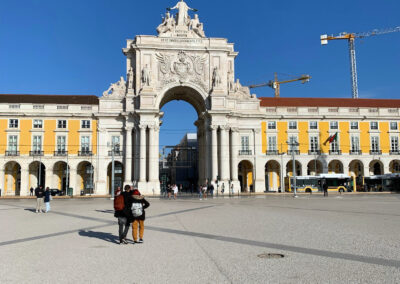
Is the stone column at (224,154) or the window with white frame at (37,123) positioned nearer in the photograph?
the stone column at (224,154)

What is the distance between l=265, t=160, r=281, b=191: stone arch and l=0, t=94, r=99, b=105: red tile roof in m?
30.7

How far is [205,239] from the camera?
12328 mm

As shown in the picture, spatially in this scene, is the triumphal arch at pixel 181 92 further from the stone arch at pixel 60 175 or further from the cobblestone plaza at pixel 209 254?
the cobblestone plaza at pixel 209 254

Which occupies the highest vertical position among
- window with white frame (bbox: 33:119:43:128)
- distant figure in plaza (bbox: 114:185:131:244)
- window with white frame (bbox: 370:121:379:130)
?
window with white frame (bbox: 33:119:43:128)

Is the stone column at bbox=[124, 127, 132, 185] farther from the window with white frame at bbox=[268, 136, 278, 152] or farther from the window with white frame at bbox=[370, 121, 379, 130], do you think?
the window with white frame at bbox=[370, 121, 379, 130]

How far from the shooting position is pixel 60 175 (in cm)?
5950

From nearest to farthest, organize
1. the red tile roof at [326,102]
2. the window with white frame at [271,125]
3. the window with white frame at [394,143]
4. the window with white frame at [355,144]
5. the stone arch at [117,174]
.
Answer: the stone arch at [117,174], the window with white frame at [271,125], the window with white frame at [355,144], the window with white frame at [394,143], the red tile roof at [326,102]

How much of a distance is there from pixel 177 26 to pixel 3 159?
3351cm

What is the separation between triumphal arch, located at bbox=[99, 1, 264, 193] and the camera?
5588 cm

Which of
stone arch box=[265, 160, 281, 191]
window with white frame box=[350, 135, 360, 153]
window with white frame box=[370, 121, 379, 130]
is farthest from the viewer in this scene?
window with white frame box=[370, 121, 379, 130]

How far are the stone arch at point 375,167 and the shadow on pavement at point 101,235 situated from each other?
193ft

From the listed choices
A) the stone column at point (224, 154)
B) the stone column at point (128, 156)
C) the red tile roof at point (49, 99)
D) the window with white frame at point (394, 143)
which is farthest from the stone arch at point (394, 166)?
the red tile roof at point (49, 99)

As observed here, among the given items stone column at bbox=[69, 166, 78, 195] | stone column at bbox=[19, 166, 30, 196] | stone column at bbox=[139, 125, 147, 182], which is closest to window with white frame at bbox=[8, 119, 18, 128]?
stone column at bbox=[19, 166, 30, 196]

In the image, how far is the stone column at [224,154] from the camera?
5603 centimetres
